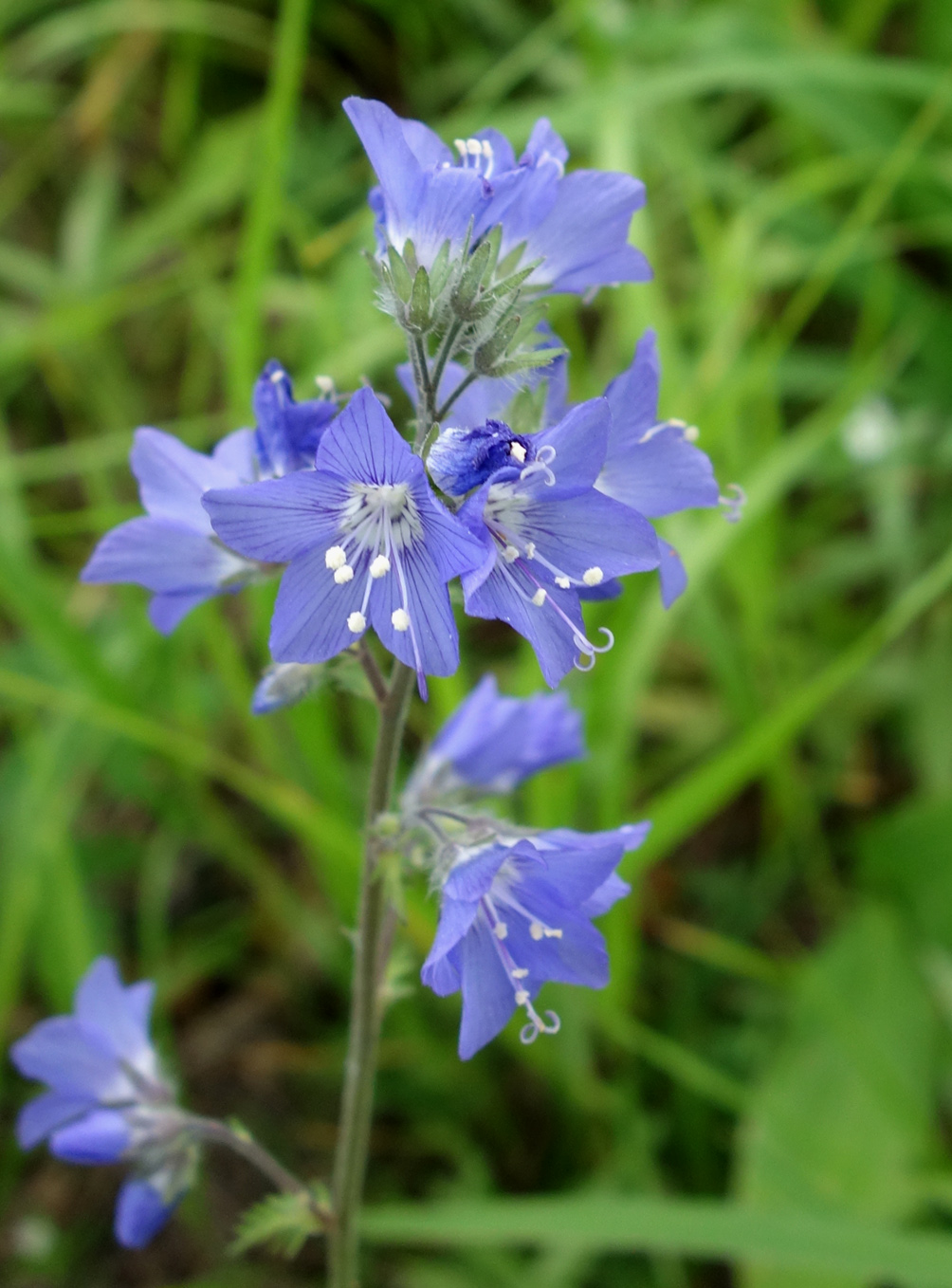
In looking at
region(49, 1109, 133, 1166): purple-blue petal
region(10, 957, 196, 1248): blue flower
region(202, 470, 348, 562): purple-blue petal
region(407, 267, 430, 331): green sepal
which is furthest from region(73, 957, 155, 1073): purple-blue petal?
region(407, 267, 430, 331): green sepal

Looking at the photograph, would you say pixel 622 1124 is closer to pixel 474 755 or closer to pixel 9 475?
pixel 474 755

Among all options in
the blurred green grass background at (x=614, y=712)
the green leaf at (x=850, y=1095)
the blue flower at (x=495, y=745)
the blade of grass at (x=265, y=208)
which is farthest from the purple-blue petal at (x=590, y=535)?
the green leaf at (x=850, y=1095)

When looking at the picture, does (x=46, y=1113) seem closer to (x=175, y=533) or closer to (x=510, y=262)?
(x=175, y=533)

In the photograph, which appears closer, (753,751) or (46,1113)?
(46,1113)

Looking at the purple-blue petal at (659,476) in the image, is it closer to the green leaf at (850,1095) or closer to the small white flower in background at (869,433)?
the green leaf at (850,1095)

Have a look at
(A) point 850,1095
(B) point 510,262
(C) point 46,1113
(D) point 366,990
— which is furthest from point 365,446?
(A) point 850,1095
